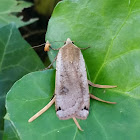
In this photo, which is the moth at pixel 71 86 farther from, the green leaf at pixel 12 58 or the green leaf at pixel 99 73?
the green leaf at pixel 12 58

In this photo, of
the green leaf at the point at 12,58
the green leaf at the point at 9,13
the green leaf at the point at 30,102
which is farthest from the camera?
the green leaf at the point at 9,13

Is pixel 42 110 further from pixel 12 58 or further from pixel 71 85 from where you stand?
pixel 12 58

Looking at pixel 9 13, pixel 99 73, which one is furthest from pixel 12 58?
pixel 99 73

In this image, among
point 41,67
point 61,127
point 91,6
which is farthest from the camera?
point 41,67

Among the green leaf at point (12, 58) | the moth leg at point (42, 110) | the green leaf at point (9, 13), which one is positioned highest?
the green leaf at point (9, 13)

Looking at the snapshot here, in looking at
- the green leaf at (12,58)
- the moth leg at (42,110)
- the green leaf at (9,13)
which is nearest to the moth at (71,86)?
the moth leg at (42,110)

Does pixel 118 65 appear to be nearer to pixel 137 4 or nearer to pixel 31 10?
pixel 137 4

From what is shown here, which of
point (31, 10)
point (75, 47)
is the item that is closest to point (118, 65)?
point (75, 47)
